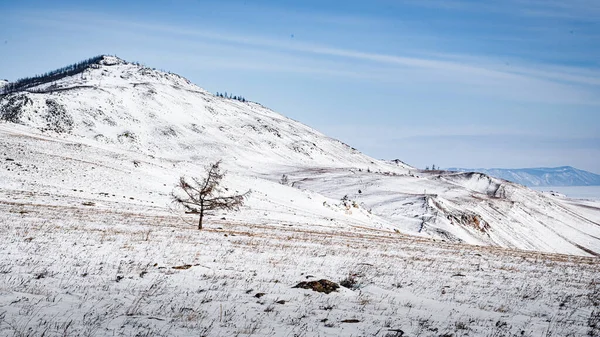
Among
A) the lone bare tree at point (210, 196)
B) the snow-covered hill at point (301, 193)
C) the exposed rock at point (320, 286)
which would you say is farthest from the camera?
the snow-covered hill at point (301, 193)

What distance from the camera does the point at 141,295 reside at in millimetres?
12453

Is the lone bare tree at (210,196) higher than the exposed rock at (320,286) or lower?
higher

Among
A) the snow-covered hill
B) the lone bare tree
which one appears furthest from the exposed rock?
the snow-covered hill

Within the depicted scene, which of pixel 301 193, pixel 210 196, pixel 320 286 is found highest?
pixel 301 193

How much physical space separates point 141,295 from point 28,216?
2168 centimetres

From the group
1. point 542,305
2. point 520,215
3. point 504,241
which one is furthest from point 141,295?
point 520,215

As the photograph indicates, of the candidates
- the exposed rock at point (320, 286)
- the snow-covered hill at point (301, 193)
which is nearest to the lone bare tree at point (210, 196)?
the snow-covered hill at point (301, 193)

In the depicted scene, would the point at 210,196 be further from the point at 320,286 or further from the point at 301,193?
the point at 301,193

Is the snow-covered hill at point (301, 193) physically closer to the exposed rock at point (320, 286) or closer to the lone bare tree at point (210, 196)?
the lone bare tree at point (210, 196)

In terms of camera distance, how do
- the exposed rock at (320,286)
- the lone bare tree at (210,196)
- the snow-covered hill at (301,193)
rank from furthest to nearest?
the snow-covered hill at (301,193), the lone bare tree at (210,196), the exposed rock at (320,286)

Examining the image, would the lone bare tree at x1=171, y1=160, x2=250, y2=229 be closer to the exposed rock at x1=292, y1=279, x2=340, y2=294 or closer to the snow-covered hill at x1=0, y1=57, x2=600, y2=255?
the snow-covered hill at x1=0, y1=57, x2=600, y2=255

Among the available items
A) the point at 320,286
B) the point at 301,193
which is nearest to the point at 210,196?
the point at 320,286

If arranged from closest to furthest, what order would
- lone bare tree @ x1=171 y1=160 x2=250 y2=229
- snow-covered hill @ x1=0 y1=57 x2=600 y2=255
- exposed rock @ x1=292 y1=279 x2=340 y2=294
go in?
1. exposed rock @ x1=292 y1=279 x2=340 y2=294
2. lone bare tree @ x1=171 y1=160 x2=250 y2=229
3. snow-covered hill @ x1=0 y1=57 x2=600 y2=255

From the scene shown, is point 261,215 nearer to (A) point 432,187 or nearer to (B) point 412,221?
(B) point 412,221
